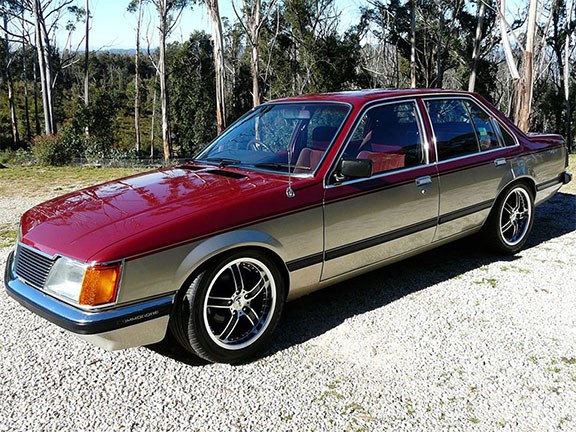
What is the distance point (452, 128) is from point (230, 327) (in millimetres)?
2611

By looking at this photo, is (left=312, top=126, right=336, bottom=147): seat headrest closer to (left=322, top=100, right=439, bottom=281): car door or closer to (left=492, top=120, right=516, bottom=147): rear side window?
(left=322, top=100, right=439, bottom=281): car door

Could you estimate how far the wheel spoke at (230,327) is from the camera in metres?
3.03

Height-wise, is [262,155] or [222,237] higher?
[262,155]

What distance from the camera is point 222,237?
288cm

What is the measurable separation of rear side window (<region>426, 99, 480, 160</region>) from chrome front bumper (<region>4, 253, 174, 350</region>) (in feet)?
8.56

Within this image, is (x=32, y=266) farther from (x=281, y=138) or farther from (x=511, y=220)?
(x=511, y=220)

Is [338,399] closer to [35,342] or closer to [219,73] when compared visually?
[35,342]

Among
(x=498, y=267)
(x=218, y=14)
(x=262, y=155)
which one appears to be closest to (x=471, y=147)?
(x=498, y=267)

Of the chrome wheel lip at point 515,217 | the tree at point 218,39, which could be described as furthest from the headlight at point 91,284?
the tree at point 218,39

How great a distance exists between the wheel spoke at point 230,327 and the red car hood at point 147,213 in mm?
590

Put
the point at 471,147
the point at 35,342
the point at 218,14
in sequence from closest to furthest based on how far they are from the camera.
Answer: the point at 35,342 < the point at 471,147 < the point at 218,14

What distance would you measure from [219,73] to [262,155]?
52.1 ft

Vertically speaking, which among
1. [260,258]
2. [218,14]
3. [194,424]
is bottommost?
[194,424]

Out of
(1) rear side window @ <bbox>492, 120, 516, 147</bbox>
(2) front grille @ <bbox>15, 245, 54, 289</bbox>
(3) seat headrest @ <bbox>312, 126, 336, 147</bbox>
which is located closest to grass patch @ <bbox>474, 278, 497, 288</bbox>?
(1) rear side window @ <bbox>492, 120, 516, 147</bbox>
